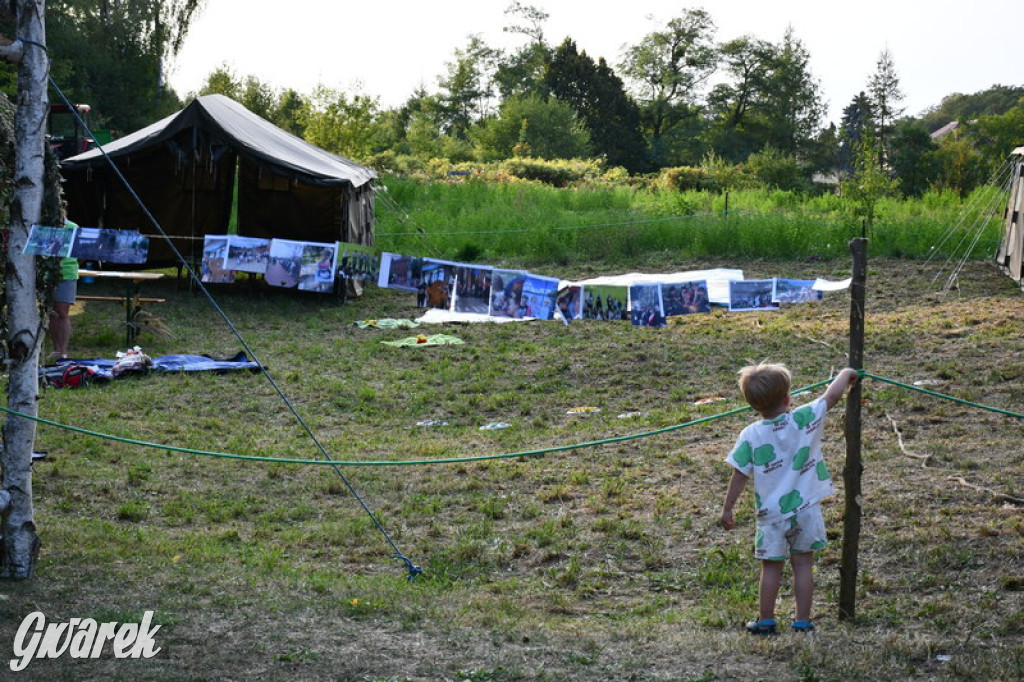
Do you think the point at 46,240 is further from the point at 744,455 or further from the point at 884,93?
the point at 884,93

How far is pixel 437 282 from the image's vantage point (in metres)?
6.39

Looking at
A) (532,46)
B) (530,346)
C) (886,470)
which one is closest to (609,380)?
(530,346)

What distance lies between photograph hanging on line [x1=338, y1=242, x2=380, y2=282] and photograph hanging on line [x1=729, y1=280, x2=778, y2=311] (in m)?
2.33

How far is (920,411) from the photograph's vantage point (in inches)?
308

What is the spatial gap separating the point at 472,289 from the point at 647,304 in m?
1.11

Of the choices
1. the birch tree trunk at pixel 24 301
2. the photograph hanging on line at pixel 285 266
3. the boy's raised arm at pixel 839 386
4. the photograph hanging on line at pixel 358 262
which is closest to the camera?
the boy's raised arm at pixel 839 386

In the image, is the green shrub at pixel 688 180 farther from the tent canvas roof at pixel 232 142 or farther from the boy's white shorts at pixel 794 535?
the boy's white shorts at pixel 794 535

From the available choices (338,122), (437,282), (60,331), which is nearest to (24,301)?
(437,282)

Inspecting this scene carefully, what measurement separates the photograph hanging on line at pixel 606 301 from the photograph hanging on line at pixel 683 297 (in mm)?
254

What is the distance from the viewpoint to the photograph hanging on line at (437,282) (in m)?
6.37

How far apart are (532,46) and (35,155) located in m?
62.7

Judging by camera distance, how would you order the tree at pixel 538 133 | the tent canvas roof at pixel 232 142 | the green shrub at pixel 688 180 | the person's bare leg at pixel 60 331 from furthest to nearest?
the tree at pixel 538 133, the green shrub at pixel 688 180, the tent canvas roof at pixel 232 142, the person's bare leg at pixel 60 331

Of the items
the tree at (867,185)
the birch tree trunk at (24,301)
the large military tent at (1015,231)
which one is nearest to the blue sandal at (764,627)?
the birch tree trunk at (24,301)

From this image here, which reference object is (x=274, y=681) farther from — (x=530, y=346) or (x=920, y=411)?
(x=530, y=346)
